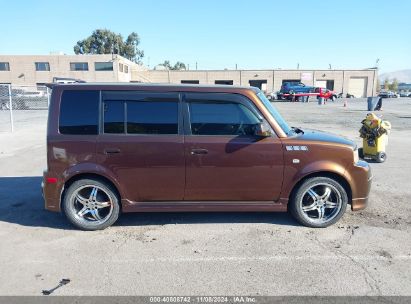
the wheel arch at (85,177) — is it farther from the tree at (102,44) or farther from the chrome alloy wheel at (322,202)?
the tree at (102,44)

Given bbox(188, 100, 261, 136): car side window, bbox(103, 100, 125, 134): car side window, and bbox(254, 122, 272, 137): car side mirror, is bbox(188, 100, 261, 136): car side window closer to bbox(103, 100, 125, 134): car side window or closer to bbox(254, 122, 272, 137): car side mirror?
bbox(254, 122, 272, 137): car side mirror

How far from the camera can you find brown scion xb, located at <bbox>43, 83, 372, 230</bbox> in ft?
14.2

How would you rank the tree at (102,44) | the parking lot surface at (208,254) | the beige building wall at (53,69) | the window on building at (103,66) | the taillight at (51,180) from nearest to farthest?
the parking lot surface at (208,254) < the taillight at (51,180) < the window on building at (103,66) < the beige building wall at (53,69) < the tree at (102,44)

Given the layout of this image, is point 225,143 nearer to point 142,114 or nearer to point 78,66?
point 142,114

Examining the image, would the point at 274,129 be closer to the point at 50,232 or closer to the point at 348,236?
the point at 348,236

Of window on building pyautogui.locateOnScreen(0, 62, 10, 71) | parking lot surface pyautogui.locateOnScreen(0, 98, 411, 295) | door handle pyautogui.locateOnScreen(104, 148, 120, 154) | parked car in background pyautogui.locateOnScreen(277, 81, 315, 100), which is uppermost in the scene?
window on building pyautogui.locateOnScreen(0, 62, 10, 71)

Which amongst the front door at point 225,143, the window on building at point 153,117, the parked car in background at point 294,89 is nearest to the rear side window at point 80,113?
the window on building at point 153,117

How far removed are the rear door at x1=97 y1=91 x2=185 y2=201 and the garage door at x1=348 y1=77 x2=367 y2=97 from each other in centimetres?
7236

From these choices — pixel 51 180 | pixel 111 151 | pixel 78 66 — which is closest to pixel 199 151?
pixel 111 151

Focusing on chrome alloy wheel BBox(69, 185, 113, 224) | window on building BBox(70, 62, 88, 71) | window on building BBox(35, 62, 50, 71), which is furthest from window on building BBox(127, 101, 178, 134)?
Result: window on building BBox(35, 62, 50, 71)

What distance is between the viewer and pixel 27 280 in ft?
11.0

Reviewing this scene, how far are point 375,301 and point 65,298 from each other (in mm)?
2788

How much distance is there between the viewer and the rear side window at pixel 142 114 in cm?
435

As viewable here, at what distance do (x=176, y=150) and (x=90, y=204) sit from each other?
4.60 feet
